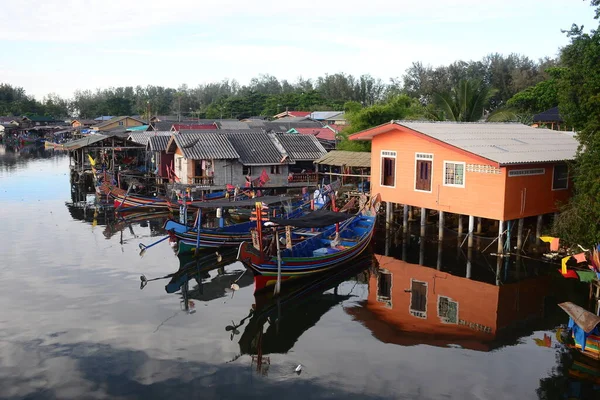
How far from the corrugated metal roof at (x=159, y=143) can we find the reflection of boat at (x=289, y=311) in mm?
21573

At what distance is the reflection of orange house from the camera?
13328 millimetres

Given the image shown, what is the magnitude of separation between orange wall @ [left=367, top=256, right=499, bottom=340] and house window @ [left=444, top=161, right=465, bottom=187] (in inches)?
145

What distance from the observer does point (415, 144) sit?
22172 millimetres

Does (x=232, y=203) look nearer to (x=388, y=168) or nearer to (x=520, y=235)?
(x=388, y=168)

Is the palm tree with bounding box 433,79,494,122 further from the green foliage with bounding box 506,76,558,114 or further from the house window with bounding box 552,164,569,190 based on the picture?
the green foliage with bounding box 506,76,558,114

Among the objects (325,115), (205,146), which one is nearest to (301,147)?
(205,146)

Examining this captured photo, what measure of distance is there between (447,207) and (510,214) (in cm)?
241

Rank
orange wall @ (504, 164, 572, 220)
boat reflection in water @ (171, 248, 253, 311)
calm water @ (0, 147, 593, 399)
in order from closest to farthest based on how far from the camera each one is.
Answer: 1. calm water @ (0, 147, 593, 399)
2. boat reflection in water @ (171, 248, 253, 311)
3. orange wall @ (504, 164, 572, 220)

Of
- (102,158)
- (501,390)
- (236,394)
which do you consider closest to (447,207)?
(501,390)

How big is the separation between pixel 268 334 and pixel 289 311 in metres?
1.64

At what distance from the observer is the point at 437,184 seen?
2148cm

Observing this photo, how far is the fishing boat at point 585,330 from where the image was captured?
11.4 metres

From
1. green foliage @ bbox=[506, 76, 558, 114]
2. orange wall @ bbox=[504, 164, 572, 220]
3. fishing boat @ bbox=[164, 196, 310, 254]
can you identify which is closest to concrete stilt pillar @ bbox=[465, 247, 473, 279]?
orange wall @ bbox=[504, 164, 572, 220]

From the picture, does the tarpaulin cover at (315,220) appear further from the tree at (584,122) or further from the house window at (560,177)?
the house window at (560,177)
